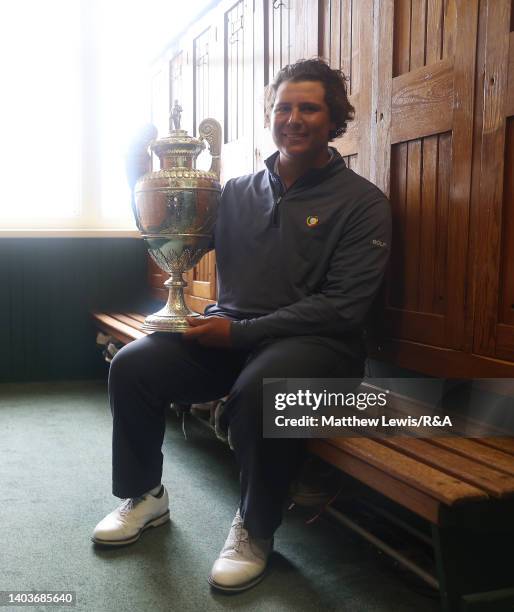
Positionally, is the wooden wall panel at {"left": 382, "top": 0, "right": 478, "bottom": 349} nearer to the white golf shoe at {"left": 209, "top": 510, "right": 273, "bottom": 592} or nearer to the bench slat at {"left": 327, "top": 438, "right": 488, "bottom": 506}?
the bench slat at {"left": 327, "top": 438, "right": 488, "bottom": 506}

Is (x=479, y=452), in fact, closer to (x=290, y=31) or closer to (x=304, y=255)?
(x=304, y=255)

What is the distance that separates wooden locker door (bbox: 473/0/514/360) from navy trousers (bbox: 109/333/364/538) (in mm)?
343

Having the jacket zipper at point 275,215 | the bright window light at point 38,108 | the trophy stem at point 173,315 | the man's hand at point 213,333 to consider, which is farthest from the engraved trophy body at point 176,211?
the bright window light at point 38,108

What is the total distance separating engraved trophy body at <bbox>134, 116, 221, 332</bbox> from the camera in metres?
1.86

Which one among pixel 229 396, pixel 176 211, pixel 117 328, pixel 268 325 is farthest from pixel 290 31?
pixel 117 328

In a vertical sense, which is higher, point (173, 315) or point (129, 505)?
point (173, 315)

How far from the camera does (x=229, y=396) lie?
4.85 feet

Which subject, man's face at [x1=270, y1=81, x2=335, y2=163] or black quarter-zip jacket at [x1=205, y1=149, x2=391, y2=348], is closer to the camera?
black quarter-zip jacket at [x1=205, y1=149, x2=391, y2=348]

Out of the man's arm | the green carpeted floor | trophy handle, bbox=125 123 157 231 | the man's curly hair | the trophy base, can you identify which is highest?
the man's curly hair

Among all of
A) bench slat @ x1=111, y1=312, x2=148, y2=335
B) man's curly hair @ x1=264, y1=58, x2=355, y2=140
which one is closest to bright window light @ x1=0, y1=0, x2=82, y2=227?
bench slat @ x1=111, y1=312, x2=148, y2=335

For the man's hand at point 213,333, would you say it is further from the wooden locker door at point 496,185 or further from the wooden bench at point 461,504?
the wooden locker door at point 496,185

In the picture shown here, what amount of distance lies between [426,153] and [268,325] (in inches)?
23.3

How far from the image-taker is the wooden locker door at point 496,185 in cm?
138

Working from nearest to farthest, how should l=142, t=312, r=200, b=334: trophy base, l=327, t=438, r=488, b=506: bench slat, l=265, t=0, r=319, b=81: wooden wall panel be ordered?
l=327, t=438, r=488, b=506: bench slat → l=142, t=312, r=200, b=334: trophy base → l=265, t=0, r=319, b=81: wooden wall panel
